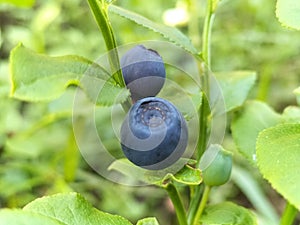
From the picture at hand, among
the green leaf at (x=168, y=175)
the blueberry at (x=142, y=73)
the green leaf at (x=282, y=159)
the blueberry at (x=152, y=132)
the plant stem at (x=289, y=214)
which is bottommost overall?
the plant stem at (x=289, y=214)

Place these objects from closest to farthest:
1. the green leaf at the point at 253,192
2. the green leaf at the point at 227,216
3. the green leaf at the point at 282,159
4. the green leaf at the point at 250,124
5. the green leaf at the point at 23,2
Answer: the green leaf at the point at 282,159 → the green leaf at the point at 227,216 → the green leaf at the point at 250,124 → the green leaf at the point at 23,2 → the green leaf at the point at 253,192

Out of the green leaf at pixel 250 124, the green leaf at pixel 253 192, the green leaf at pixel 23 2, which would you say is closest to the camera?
the green leaf at pixel 250 124

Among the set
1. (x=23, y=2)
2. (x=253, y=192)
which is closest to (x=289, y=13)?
(x=23, y=2)

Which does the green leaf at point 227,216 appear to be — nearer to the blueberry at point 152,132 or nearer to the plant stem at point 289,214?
the plant stem at point 289,214

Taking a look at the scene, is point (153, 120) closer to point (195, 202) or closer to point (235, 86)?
point (195, 202)

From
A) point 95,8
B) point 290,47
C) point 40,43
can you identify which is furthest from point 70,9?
point 95,8

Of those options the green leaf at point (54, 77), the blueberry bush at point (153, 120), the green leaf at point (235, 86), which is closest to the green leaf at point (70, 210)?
the blueberry bush at point (153, 120)
